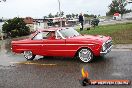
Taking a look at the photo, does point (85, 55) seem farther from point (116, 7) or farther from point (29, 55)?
point (116, 7)

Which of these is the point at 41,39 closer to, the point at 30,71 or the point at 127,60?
the point at 30,71

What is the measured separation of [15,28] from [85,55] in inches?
992

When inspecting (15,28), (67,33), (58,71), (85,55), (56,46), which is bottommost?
(58,71)

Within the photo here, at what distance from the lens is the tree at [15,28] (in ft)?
122

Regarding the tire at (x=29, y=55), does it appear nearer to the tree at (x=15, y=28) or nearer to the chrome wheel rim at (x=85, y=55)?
the chrome wheel rim at (x=85, y=55)

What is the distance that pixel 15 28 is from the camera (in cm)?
3778

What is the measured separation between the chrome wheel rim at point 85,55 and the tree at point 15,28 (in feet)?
78.5

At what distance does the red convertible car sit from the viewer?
44.4 ft

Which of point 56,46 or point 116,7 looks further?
point 116,7

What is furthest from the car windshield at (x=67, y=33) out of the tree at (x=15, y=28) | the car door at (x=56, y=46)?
the tree at (x=15, y=28)

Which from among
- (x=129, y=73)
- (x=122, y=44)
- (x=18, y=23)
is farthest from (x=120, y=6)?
(x=129, y=73)

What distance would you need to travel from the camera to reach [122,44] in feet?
61.3

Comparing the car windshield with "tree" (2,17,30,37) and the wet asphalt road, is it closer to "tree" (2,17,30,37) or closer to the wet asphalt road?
the wet asphalt road

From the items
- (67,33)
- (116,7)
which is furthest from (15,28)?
(116,7)
